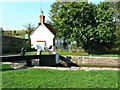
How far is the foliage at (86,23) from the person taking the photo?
35.0 metres

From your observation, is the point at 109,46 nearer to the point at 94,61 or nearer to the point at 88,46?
the point at 88,46

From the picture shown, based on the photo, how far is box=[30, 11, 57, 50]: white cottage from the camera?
4706 cm

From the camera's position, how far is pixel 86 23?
3597 cm

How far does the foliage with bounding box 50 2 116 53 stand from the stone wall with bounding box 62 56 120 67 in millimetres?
4806

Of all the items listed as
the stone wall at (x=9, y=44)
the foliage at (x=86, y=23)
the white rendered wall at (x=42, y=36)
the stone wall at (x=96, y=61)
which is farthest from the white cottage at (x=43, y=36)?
the stone wall at (x=96, y=61)

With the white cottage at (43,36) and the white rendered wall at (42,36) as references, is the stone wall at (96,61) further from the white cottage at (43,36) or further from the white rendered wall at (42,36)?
the white rendered wall at (42,36)

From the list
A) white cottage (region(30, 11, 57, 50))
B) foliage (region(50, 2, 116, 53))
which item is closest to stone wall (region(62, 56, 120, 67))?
foliage (region(50, 2, 116, 53))

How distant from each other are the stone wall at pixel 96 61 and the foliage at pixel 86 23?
4.81 metres

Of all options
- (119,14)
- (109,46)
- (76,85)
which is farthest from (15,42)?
(76,85)

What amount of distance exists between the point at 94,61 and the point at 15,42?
1160cm

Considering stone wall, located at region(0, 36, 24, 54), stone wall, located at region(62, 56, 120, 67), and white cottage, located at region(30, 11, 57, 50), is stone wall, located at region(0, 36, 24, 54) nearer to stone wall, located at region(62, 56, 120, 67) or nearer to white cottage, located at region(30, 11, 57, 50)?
stone wall, located at region(62, 56, 120, 67)

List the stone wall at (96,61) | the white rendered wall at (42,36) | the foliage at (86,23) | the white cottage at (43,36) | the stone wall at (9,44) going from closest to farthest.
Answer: the stone wall at (96,61), the stone wall at (9,44), the foliage at (86,23), the white cottage at (43,36), the white rendered wall at (42,36)

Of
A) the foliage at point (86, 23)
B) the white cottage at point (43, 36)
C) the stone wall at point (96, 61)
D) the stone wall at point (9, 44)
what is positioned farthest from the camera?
the white cottage at point (43, 36)

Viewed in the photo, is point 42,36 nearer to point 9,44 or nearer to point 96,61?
point 9,44
